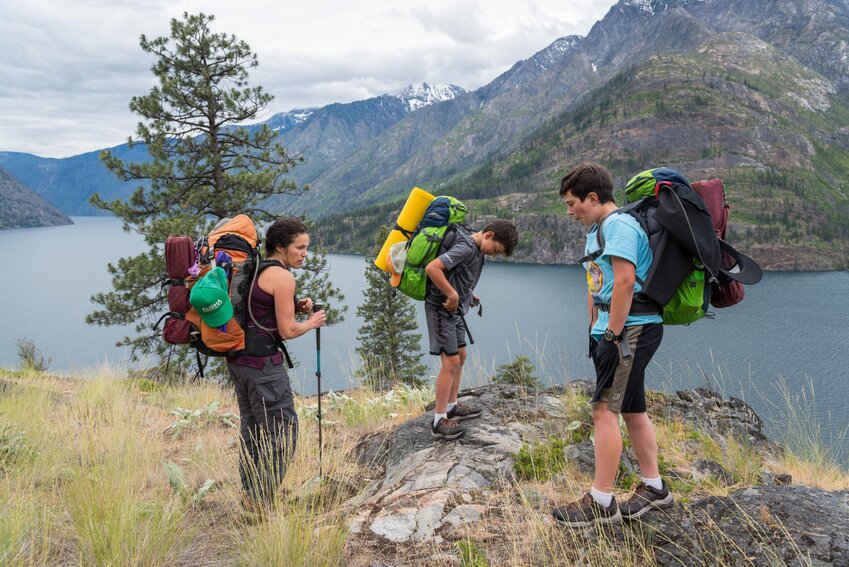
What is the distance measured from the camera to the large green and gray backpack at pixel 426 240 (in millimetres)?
4203

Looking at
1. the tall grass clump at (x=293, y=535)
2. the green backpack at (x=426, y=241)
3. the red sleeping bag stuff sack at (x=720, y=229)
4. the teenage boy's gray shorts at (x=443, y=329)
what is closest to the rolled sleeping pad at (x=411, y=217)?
the green backpack at (x=426, y=241)

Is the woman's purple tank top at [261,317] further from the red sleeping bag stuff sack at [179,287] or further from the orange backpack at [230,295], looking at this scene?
the red sleeping bag stuff sack at [179,287]

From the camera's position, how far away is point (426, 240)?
4.19 m

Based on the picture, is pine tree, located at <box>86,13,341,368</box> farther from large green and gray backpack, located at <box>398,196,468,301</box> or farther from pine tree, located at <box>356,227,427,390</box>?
pine tree, located at <box>356,227,427,390</box>

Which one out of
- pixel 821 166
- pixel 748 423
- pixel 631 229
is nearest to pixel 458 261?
pixel 631 229

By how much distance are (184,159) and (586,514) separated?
1409cm

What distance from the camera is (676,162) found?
162 meters

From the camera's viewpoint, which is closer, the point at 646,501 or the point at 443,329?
the point at 646,501

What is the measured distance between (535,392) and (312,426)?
2582 mm

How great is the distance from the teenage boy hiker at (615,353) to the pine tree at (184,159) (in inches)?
453

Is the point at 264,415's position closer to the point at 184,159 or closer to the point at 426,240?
the point at 426,240

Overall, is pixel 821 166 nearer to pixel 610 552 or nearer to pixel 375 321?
pixel 375 321

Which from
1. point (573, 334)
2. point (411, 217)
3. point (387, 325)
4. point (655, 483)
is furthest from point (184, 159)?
point (573, 334)

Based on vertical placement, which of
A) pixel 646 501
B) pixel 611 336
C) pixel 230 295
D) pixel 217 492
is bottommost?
pixel 217 492
